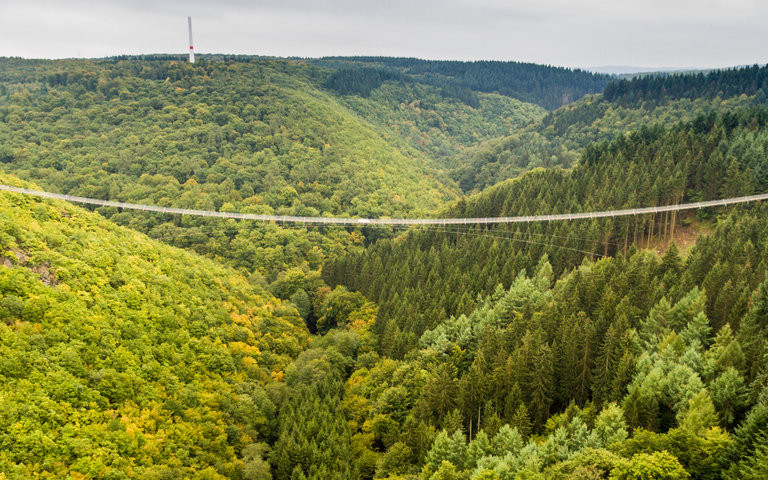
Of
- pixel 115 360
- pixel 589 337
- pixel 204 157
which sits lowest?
pixel 115 360

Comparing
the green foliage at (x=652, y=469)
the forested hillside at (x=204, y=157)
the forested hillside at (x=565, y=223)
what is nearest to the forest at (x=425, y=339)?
the green foliage at (x=652, y=469)

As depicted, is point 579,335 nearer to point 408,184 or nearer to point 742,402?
point 742,402

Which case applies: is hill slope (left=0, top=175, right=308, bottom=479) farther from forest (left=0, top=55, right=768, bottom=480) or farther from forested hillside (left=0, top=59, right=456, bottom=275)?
forested hillside (left=0, top=59, right=456, bottom=275)

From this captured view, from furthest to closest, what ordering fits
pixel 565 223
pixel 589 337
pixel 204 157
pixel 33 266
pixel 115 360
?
pixel 204 157 → pixel 565 223 → pixel 33 266 → pixel 589 337 → pixel 115 360

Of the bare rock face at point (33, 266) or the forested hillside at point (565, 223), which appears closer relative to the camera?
the bare rock face at point (33, 266)

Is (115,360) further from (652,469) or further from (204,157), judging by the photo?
(204,157)

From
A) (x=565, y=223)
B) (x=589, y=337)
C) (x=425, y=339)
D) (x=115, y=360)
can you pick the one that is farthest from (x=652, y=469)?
(x=565, y=223)

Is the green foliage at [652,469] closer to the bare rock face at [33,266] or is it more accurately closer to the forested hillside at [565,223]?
the forested hillside at [565,223]

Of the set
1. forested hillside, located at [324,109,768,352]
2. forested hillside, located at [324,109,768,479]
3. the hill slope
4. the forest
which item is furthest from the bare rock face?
forested hillside, located at [324,109,768,352]
